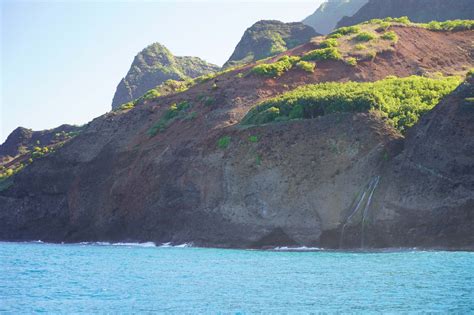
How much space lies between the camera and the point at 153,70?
161 m

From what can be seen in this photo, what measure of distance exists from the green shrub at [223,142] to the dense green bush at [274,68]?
49.9 feet

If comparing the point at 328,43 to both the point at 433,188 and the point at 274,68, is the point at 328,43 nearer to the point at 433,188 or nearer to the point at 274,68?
the point at 274,68

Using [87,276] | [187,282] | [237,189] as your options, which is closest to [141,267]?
[87,276]

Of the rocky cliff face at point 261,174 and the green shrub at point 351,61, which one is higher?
the green shrub at point 351,61

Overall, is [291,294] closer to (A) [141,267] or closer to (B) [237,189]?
(A) [141,267]

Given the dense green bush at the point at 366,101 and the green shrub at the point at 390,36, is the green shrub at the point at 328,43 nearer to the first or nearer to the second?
the green shrub at the point at 390,36

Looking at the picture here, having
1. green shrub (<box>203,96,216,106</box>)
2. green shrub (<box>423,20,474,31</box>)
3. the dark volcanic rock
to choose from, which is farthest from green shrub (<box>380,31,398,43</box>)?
the dark volcanic rock

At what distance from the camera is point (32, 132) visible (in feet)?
433

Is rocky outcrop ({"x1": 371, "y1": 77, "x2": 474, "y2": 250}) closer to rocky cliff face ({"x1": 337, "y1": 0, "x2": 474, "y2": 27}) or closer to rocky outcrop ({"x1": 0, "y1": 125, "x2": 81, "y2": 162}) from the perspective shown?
rocky cliff face ({"x1": 337, "y1": 0, "x2": 474, "y2": 27})

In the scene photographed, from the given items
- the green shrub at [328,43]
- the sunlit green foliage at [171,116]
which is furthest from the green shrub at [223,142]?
the green shrub at [328,43]

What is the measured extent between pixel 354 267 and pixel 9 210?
174 feet

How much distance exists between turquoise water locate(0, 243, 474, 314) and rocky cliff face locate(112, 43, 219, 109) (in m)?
117

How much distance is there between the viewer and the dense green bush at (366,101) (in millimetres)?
54466

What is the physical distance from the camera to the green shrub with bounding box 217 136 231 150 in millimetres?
59625
